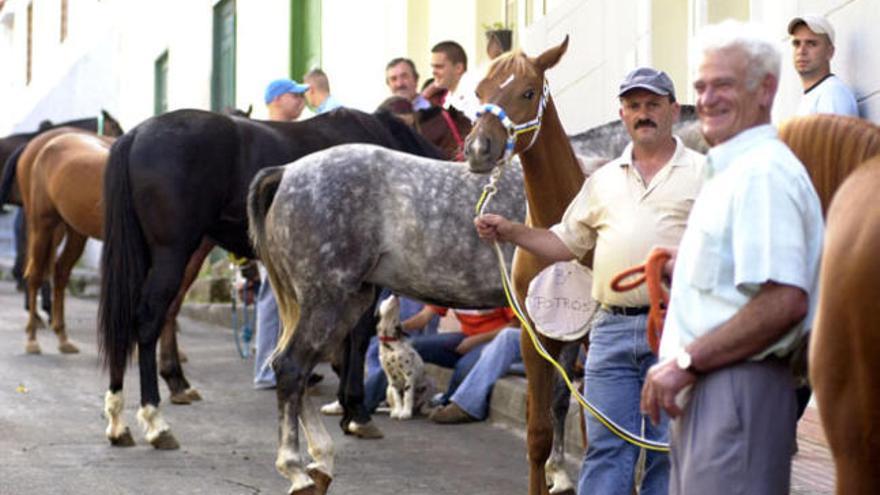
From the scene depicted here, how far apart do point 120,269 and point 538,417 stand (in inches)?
134

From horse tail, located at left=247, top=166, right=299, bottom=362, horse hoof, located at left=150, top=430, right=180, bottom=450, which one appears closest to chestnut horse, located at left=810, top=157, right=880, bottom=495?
horse tail, located at left=247, top=166, right=299, bottom=362

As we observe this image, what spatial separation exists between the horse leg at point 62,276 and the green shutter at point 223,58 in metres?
8.72

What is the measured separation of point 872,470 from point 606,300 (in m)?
2.49

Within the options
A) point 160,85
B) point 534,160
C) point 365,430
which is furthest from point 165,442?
point 160,85

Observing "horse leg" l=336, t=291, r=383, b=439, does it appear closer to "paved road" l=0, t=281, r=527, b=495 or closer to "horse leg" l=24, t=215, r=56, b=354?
"paved road" l=0, t=281, r=527, b=495

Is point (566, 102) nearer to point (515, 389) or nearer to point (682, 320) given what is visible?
point (515, 389)

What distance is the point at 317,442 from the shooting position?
27.1ft

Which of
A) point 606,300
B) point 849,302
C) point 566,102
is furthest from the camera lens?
point 566,102

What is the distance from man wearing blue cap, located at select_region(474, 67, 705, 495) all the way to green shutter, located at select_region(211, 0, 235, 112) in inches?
726

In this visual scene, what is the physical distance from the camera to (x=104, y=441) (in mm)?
9977

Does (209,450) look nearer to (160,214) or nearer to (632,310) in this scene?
(160,214)

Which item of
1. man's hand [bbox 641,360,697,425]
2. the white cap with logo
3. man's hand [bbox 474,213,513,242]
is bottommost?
man's hand [bbox 641,360,697,425]

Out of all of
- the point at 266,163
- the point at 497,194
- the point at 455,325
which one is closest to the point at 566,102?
the point at 455,325

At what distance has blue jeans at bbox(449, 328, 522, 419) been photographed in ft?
35.3
